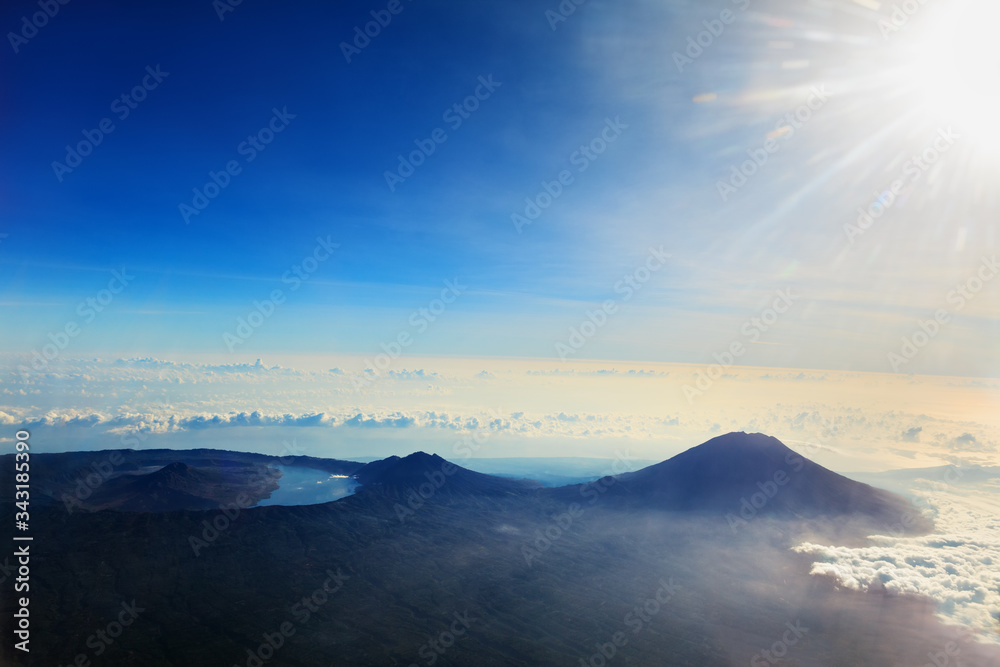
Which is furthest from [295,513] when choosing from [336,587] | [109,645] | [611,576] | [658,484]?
[658,484]

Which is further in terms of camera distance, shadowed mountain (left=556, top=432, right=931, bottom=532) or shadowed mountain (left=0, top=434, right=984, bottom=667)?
shadowed mountain (left=556, top=432, right=931, bottom=532)

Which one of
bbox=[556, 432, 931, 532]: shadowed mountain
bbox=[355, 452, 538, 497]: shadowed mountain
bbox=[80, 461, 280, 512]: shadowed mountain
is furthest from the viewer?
bbox=[355, 452, 538, 497]: shadowed mountain

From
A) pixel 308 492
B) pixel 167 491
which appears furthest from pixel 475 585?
pixel 167 491

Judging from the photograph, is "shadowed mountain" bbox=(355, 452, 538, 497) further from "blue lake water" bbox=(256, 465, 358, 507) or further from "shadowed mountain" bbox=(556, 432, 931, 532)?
"shadowed mountain" bbox=(556, 432, 931, 532)

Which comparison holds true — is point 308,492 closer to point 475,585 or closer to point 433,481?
point 433,481

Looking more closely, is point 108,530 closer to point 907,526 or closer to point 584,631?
Result: point 584,631

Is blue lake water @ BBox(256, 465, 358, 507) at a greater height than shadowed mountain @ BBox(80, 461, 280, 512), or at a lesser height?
lesser

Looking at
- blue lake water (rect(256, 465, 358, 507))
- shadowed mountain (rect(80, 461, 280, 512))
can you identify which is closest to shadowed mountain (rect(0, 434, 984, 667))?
shadowed mountain (rect(80, 461, 280, 512))
